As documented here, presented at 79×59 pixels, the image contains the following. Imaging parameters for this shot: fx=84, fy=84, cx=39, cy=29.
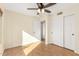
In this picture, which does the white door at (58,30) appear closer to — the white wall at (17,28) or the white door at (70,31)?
the white door at (70,31)

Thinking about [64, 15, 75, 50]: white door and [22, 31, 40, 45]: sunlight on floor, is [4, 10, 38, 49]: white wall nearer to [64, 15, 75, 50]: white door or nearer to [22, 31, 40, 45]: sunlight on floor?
[22, 31, 40, 45]: sunlight on floor

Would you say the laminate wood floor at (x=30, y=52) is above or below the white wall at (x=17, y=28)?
below

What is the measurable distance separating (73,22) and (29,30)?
162cm

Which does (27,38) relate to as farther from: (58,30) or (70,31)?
(58,30)

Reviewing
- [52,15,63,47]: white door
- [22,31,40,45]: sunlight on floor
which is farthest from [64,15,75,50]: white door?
[22,31,40,45]: sunlight on floor

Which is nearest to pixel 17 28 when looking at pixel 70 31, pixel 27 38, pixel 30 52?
pixel 27 38

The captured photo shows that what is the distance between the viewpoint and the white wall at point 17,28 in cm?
206

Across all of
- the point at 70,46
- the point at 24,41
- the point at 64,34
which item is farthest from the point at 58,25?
the point at 24,41

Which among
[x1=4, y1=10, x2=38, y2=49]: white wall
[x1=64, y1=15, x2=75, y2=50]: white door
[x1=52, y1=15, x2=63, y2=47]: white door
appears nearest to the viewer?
[x1=4, y1=10, x2=38, y2=49]: white wall

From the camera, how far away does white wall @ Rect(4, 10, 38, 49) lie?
2.06 m

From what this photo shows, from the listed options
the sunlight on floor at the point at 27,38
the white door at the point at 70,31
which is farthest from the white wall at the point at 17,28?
the white door at the point at 70,31

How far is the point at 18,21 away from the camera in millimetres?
2135

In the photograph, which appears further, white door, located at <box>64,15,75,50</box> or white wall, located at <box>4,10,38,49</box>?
white door, located at <box>64,15,75,50</box>

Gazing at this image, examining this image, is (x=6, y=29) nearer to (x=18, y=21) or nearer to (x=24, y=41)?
(x=18, y=21)
